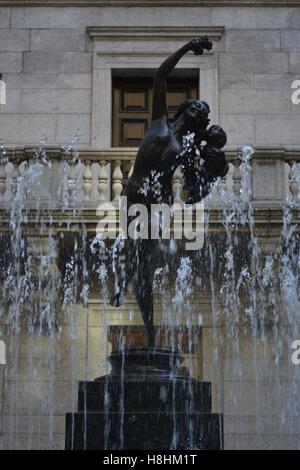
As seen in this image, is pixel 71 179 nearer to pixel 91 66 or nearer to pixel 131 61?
pixel 91 66

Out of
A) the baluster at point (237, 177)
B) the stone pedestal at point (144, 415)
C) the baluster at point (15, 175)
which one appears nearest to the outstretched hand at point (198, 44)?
the stone pedestal at point (144, 415)

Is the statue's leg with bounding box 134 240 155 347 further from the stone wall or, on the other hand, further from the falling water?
the stone wall

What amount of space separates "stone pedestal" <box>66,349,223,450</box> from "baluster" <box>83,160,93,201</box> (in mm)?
5033

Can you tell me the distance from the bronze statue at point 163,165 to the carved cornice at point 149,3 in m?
7.39

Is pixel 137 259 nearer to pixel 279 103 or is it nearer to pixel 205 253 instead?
pixel 205 253

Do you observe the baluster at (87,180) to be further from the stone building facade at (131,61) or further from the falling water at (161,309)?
the stone building facade at (131,61)

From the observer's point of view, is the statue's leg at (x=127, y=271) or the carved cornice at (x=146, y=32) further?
the carved cornice at (x=146, y=32)

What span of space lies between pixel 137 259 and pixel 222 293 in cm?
528

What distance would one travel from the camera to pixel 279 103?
14.4 m

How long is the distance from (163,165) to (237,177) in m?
4.40

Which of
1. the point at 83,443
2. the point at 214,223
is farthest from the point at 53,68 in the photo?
the point at 83,443

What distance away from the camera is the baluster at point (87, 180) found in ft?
39.2
